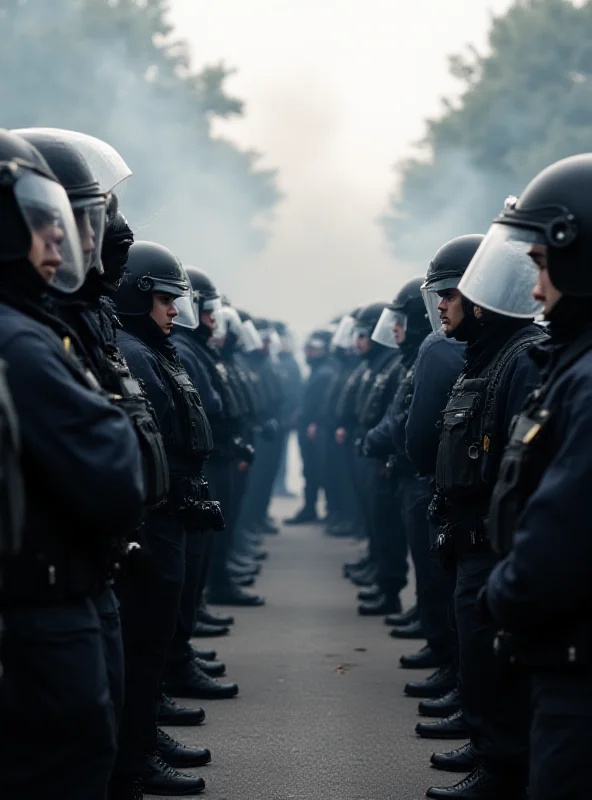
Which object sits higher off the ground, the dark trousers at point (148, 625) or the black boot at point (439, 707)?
the dark trousers at point (148, 625)

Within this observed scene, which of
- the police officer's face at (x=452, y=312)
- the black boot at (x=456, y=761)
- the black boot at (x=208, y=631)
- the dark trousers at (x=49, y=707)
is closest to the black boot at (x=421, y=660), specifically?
the black boot at (x=208, y=631)

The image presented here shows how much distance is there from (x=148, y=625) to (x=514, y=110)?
1535 inches

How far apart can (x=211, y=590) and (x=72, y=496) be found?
30.8 feet

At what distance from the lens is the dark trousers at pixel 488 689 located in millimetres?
5953

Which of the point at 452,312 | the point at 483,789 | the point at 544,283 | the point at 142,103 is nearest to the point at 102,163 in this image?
the point at 452,312

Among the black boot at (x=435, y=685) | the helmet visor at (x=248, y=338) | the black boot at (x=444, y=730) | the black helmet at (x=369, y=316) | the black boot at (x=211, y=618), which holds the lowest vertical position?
the black boot at (x=211, y=618)

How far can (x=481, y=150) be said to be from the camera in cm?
4572

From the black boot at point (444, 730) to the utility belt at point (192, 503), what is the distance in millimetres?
1461

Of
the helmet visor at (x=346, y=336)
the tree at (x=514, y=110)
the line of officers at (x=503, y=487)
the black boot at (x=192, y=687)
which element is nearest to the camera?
the line of officers at (x=503, y=487)

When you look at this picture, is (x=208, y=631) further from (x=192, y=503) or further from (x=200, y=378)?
(x=192, y=503)

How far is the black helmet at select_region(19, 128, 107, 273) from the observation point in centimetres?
463

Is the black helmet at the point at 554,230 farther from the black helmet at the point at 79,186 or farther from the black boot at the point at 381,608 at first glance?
the black boot at the point at 381,608

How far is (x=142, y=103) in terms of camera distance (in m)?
47.3

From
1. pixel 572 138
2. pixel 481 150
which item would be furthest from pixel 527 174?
pixel 481 150
